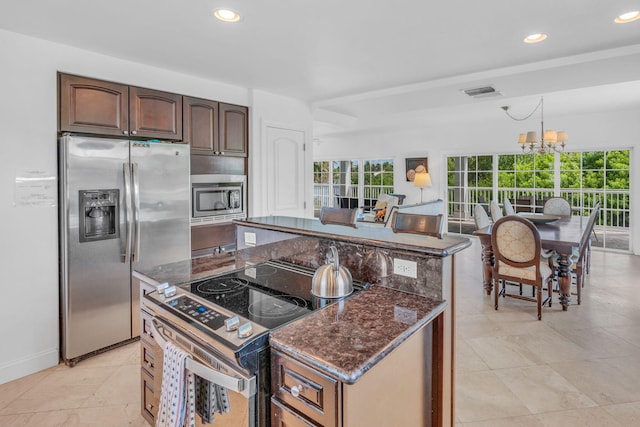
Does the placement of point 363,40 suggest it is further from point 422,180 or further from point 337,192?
point 337,192

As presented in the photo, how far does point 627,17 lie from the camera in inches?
91.3

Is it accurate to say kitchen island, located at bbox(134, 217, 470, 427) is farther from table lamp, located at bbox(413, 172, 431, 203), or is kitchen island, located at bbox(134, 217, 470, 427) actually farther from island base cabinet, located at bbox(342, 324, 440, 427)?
table lamp, located at bbox(413, 172, 431, 203)

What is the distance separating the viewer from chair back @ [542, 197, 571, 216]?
579 cm

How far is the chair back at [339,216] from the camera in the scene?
8.61ft

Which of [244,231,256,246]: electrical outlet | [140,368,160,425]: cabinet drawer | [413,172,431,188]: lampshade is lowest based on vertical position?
[140,368,160,425]: cabinet drawer

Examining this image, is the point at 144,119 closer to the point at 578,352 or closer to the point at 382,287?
the point at 382,287

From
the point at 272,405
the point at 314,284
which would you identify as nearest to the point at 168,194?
the point at 314,284

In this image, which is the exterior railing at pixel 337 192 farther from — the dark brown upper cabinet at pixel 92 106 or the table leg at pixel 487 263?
the dark brown upper cabinet at pixel 92 106

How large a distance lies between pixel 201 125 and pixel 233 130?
0.39 metres

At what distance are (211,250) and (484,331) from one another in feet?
9.09

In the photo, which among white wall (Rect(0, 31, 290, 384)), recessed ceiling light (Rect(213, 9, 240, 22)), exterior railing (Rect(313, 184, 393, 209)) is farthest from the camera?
exterior railing (Rect(313, 184, 393, 209))

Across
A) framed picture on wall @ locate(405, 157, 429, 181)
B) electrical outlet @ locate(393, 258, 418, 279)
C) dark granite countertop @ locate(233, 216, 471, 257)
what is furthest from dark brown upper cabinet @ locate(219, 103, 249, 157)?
framed picture on wall @ locate(405, 157, 429, 181)

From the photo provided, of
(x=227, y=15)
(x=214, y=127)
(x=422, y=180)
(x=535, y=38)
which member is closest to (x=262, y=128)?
(x=214, y=127)

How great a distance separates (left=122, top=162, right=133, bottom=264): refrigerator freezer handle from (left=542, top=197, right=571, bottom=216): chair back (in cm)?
619
